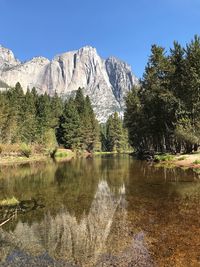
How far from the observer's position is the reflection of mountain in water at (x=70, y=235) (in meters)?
8.01

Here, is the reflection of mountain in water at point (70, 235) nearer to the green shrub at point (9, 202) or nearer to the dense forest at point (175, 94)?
the green shrub at point (9, 202)

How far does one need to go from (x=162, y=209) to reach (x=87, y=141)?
276ft

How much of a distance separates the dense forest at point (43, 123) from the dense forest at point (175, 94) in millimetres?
28528

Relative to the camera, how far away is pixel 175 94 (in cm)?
4291

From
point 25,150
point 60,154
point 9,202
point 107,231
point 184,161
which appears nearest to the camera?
point 107,231

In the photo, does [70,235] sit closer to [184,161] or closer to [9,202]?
[9,202]

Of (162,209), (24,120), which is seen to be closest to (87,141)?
(24,120)

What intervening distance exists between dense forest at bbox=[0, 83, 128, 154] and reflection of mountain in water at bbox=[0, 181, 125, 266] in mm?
44385

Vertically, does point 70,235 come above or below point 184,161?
below

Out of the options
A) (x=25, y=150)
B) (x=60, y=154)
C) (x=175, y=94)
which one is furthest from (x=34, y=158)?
(x=175, y=94)

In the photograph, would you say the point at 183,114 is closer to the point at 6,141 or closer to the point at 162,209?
the point at 162,209

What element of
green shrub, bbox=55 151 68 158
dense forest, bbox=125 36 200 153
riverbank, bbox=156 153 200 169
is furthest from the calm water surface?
green shrub, bbox=55 151 68 158

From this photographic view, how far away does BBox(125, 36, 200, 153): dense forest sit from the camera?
39031mm

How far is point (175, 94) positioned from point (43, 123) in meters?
49.4
